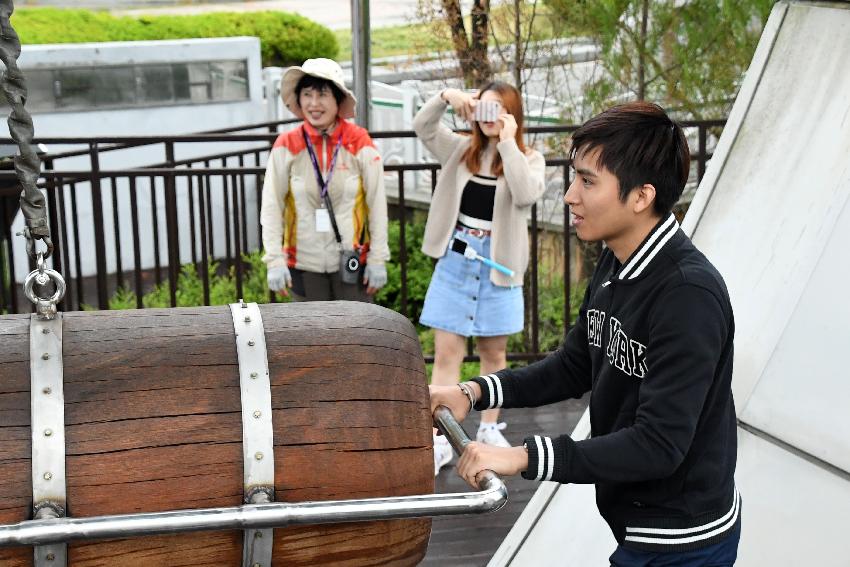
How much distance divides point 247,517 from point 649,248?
92 centimetres

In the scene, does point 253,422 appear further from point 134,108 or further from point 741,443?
point 134,108

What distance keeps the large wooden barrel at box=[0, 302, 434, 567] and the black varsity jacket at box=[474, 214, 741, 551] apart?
306mm

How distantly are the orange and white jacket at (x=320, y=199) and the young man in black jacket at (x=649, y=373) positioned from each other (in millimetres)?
A: 2407

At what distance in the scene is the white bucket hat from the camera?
183 inches

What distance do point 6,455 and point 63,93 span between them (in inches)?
394

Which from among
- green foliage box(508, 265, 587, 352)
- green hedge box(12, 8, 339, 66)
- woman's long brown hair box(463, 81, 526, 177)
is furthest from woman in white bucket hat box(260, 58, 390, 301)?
green hedge box(12, 8, 339, 66)

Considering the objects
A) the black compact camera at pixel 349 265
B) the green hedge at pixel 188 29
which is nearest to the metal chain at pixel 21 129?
the black compact camera at pixel 349 265

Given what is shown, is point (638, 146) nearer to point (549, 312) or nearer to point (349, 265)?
point (349, 265)

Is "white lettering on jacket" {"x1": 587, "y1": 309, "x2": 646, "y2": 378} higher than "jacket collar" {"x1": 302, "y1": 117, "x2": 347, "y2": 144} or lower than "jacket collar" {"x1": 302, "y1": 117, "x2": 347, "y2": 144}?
lower

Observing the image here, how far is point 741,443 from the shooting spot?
3441mm

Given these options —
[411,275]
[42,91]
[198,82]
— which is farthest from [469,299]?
[198,82]

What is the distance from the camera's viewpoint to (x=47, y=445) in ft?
6.49

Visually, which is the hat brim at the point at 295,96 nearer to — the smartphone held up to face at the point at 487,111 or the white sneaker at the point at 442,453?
the smartphone held up to face at the point at 487,111

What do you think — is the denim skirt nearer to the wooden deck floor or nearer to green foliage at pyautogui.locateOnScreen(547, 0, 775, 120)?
the wooden deck floor
